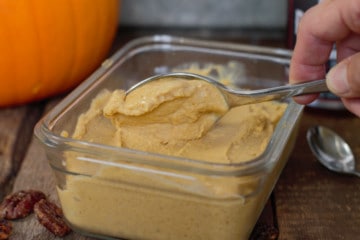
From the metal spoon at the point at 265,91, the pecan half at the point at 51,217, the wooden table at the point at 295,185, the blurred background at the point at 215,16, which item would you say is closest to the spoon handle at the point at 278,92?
the metal spoon at the point at 265,91

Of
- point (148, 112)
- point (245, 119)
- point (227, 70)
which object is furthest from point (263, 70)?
point (148, 112)

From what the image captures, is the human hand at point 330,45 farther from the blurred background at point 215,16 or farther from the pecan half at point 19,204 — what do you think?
the blurred background at point 215,16

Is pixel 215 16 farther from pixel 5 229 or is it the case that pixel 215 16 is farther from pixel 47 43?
pixel 5 229

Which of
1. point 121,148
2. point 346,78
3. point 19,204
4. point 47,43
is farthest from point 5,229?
point 346,78

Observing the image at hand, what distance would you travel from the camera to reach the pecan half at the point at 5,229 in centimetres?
78

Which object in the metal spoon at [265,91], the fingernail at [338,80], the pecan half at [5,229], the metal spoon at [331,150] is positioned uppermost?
the fingernail at [338,80]

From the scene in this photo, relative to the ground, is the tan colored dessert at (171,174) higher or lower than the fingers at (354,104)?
lower

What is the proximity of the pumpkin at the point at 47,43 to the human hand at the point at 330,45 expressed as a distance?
43 cm

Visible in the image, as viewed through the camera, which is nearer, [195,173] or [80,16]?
[195,173]

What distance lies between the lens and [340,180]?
2.95 ft

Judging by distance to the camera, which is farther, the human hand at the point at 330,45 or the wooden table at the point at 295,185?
the wooden table at the point at 295,185

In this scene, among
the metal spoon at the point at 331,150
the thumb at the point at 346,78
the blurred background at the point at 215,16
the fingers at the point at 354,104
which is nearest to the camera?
the thumb at the point at 346,78

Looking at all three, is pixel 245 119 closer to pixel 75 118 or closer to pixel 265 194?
pixel 265 194

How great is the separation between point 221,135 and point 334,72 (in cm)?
19
